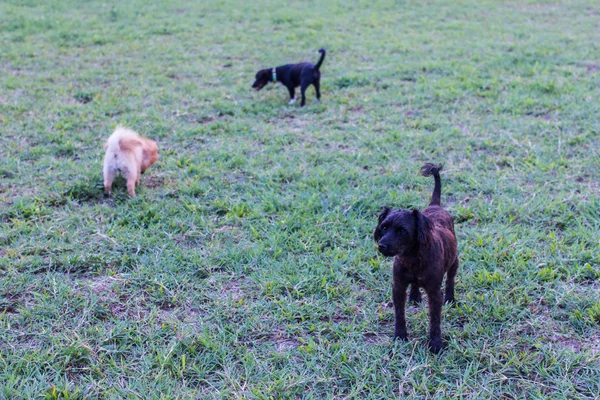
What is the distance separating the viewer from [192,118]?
22.1ft

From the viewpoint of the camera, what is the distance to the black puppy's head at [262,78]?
740cm

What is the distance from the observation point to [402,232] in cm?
270

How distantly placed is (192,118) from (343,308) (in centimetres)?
407

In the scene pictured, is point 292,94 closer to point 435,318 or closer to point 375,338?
point 375,338

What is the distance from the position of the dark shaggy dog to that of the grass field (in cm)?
21

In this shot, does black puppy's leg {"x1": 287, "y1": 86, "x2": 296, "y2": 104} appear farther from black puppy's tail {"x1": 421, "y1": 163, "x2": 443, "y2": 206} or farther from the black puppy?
black puppy's tail {"x1": 421, "y1": 163, "x2": 443, "y2": 206}

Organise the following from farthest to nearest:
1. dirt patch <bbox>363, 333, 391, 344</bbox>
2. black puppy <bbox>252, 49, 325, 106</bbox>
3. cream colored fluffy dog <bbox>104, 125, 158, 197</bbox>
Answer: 1. black puppy <bbox>252, 49, 325, 106</bbox>
2. cream colored fluffy dog <bbox>104, 125, 158, 197</bbox>
3. dirt patch <bbox>363, 333, 391, 344</bbox>

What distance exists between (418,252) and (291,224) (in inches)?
66.1

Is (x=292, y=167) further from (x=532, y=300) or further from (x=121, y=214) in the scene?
(x=532, y=300)

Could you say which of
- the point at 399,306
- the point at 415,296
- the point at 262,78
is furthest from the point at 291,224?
the point at 262,78

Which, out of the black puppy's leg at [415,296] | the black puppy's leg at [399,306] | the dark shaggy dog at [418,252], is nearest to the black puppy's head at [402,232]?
the dark shaggy dog at [418,252]

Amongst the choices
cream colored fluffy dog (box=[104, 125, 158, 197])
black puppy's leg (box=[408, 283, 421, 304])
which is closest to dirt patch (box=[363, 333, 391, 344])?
black puppy's leg (box=[408, 283, 421, 304])

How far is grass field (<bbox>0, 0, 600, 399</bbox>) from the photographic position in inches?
115

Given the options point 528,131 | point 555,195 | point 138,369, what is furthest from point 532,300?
point 528,131
